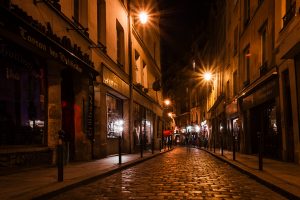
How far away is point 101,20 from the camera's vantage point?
20.2 metres

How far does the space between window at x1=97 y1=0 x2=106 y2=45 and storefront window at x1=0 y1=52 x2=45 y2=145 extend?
7180mm

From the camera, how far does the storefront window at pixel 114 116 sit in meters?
21.5

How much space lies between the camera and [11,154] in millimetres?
11164

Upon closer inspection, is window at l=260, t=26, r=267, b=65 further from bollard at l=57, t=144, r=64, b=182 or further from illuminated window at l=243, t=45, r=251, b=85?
bollard at l=57, t=144, r=64, b=182

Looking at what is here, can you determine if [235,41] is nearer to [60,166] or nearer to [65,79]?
[65,79]

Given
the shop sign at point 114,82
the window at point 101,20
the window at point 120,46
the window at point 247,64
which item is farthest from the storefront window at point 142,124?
the window at point 101,20

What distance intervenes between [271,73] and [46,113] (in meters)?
9.06

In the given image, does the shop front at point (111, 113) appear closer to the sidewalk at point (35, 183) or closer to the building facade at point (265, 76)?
the sidewalk at point (35, 183)

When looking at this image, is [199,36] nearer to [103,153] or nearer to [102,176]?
[103,153]

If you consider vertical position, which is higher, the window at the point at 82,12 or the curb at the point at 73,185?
the window at the point at 82,12

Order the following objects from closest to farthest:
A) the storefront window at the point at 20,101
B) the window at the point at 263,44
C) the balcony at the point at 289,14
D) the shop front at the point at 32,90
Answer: the shop front at the point at 32,90
the storefront window at the point at 20,101
the balcony at the point at 289,14
the window at the point at 263,44

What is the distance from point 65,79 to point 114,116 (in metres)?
6.97

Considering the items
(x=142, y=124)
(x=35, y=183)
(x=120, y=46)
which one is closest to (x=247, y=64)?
(x=120, y=46)

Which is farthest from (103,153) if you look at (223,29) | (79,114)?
(223,29)
